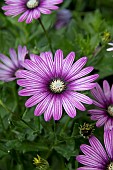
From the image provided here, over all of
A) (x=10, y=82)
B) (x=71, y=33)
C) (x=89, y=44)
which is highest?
(x=71, y=33)

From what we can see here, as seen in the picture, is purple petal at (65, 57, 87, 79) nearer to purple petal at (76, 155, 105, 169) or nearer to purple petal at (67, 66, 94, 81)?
purple petal at (67, 66, 94, 81)

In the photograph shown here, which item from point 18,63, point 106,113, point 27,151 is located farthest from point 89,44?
point 27,151

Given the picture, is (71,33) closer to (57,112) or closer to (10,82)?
(10,82)

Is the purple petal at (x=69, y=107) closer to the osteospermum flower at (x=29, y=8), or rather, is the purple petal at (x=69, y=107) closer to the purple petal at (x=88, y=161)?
the purple petal at (x=88, y=161)

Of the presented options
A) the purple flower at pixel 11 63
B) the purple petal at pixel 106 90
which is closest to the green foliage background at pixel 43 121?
the purple flower at pixel 11 63

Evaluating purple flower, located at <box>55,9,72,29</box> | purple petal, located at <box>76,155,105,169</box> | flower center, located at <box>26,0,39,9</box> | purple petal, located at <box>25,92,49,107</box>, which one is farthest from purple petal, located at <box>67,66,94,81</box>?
purple flower, located at <box>55,9,72,29</box>
